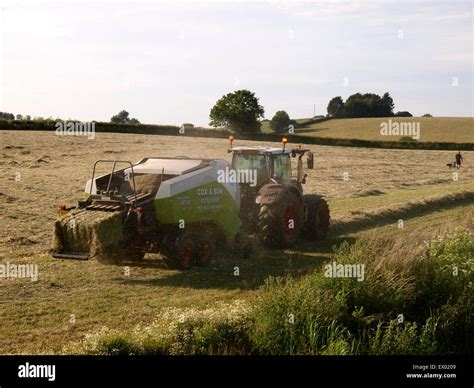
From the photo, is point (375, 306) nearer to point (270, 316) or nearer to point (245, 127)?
point (270, 316)

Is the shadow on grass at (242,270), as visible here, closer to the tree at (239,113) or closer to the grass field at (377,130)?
the tree at (239,113)

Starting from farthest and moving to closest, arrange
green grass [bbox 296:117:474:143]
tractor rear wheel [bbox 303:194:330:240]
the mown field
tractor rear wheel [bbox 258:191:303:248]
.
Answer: green grass [bbox 296:117:474:143]
tractor rear wheel [bbox 303:194:330:240]
tractor rear wheel [bbox 258:191:303:248]
the mown field

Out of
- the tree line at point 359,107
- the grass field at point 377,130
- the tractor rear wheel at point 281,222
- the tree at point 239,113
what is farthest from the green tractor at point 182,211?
the tree line at point 359,107

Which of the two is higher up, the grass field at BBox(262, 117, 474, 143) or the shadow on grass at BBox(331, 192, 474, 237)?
the grass field at BBox(262, 117, 474, 143)

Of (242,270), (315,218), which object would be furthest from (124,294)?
(315,218)

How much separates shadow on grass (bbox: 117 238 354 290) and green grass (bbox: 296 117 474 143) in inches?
1787

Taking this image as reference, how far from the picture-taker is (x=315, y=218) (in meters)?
16.3

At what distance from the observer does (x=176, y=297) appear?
11.1 m

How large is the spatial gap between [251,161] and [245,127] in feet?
111

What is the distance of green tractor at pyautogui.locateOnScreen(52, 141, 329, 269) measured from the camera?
477 inches

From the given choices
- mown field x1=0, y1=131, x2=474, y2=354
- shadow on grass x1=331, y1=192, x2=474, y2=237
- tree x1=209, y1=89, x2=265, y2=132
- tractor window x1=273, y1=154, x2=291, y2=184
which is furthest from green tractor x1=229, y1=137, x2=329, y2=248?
tree x1=209, y1=89, x2=265, y2=132

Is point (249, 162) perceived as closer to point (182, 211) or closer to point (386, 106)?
point (182, 211)

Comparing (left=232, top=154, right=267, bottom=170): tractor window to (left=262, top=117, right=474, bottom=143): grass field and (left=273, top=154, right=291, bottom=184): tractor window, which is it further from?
(left=262, top=117, right=474, bottom=143): grass field

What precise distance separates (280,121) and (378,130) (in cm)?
Result: 1286
